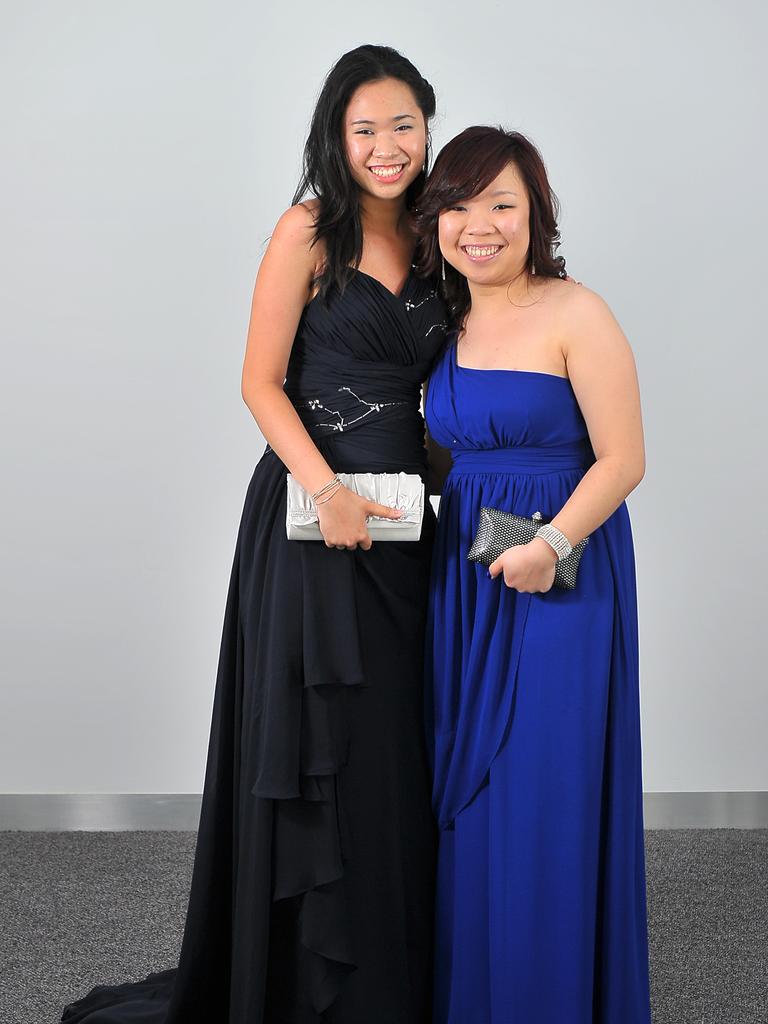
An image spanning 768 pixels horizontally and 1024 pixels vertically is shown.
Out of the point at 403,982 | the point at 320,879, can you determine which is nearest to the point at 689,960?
the point at 403,982

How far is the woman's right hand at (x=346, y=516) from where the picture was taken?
210 centimetres

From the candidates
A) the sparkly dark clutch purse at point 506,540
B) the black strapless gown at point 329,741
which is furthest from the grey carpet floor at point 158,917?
the sparkly dark clutch purse at point 506,540

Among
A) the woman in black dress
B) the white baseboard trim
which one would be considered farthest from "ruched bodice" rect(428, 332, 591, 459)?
the white baseboard trim

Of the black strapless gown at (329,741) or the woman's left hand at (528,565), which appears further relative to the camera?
the black strapless gown at (329,741)

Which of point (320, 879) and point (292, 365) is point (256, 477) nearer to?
point (292, 365)

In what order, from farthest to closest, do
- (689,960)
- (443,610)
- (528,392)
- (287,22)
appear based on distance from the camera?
(287,22), (689,960), (443,610), (528,392)

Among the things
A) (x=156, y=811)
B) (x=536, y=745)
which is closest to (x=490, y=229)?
(x=536, y=745)

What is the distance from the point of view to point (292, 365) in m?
2.35

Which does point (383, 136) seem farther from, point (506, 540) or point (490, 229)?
point (506, 540)

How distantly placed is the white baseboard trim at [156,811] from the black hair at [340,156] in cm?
235

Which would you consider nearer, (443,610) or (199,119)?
(443,610)

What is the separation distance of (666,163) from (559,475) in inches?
75.0

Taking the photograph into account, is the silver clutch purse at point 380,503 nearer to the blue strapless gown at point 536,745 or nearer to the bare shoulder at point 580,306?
the blue strapless gown at point 536,745

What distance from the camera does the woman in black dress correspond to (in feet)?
7.20
